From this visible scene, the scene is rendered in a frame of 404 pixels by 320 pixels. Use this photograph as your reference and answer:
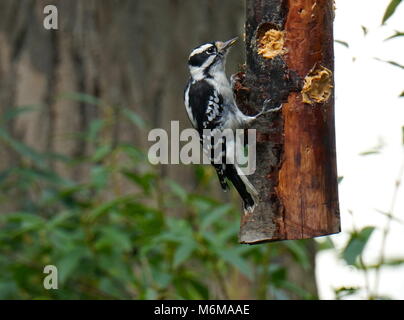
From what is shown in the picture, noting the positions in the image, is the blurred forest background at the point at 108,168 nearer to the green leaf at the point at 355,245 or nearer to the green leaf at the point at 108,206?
the green leaf at the point at 108,206

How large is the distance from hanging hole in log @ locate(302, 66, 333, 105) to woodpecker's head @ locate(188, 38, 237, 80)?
119 centimetres

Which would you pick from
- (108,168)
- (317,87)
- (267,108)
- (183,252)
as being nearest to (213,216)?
(183,252)

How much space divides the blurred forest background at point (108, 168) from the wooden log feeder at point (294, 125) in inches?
48.2

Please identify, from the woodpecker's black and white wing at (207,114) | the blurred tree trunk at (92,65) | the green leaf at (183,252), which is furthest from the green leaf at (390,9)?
the blurred tree trunk at (92,65)

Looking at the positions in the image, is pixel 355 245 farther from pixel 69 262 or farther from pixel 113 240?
pixel 69 262

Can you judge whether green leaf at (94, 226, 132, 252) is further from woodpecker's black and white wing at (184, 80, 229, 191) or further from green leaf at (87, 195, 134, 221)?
woodpecker's black and white wing at (184, 80, 229, 191)

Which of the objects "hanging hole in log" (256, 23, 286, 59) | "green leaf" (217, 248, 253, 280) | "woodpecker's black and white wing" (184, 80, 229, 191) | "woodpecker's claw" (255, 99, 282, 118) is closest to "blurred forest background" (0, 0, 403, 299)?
"green leaf" (217, 248, 253, 280)

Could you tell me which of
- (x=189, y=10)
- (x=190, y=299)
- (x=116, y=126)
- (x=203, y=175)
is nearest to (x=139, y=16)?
(x=189, y=10)

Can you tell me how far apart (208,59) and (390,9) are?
1509 millimetres

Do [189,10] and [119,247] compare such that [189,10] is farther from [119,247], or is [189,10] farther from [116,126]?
[119,247]

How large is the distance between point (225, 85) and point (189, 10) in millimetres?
2317

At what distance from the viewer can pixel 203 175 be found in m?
5.55

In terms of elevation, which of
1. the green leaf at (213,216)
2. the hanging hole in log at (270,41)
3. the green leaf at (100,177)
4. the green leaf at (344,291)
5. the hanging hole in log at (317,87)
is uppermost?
the hanging hole in log at (270,41)

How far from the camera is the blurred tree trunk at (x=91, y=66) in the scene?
7.18 m
